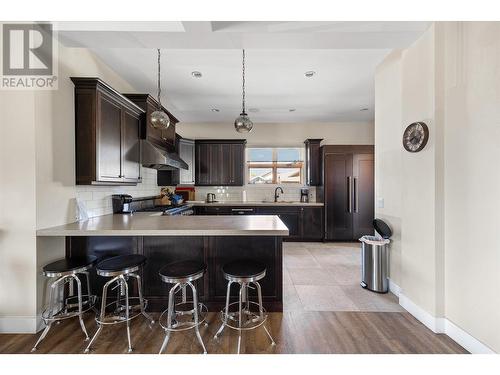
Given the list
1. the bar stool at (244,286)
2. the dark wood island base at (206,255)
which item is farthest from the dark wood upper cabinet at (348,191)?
the bar stool at (244,286)

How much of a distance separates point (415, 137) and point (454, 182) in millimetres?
567

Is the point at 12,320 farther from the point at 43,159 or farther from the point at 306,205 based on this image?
the point at 306,205

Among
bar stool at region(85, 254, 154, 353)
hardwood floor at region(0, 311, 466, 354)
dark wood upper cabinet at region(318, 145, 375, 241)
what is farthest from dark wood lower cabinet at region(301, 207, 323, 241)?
bar stool at region(85, 254, 154, 353)

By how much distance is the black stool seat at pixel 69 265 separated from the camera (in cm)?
190

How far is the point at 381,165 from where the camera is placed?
117 inches

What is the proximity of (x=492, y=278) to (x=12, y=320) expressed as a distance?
13.2ft

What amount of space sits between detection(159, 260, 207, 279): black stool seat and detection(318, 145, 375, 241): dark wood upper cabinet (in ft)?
12.5

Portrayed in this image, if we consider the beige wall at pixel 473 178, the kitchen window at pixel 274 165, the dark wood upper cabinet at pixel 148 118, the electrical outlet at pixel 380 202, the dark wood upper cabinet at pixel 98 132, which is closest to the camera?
the beige wall at pixel 473 178

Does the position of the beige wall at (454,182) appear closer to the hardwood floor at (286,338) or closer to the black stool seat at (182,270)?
the hardwood floor at (286,338)

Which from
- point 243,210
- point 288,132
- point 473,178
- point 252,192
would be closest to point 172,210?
point 243,210

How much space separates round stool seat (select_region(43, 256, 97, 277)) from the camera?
189 cm

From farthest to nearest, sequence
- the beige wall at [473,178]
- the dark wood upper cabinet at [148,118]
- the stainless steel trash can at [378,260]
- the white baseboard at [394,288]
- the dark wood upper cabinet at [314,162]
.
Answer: the dark wood upper cabinet at [314,162] → the dark wood upper cabinet at [148,118] → the stainless steel trash can at [378,260] → the white baseboard at [394,288] → the beige wall at [473,178]

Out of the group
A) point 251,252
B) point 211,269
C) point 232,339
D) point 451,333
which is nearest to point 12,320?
point 211,269

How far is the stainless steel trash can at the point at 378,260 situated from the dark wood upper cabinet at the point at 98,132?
334 cm
